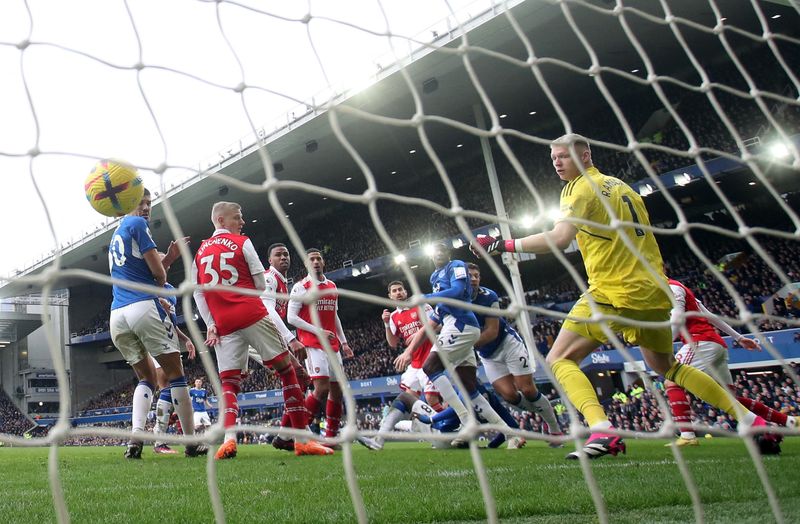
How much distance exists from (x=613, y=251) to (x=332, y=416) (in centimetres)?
350

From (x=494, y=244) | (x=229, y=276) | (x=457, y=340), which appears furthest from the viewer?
(x=457, y=340)

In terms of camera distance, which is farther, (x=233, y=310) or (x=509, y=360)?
(x=509, y=360)

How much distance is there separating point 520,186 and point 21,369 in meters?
34.4

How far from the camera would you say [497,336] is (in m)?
5.80

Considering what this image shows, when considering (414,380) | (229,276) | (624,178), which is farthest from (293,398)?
(624,178)

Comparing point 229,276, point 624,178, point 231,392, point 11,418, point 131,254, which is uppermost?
point 624,178

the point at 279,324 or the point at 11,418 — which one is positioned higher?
the point at 11,418

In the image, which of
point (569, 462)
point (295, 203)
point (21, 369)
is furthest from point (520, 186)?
point (21, 369)

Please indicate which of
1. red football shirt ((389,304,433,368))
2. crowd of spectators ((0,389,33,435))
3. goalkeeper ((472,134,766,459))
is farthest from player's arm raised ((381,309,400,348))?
crowd of spectators ((0,389,33,435))

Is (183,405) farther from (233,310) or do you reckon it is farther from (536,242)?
(536,242)

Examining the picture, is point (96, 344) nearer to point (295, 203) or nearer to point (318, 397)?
point (295, 203)

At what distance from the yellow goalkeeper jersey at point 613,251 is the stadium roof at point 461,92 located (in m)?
9.62

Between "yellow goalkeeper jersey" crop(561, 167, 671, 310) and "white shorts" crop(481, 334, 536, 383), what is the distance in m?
2.59

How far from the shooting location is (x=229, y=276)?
418 cm
